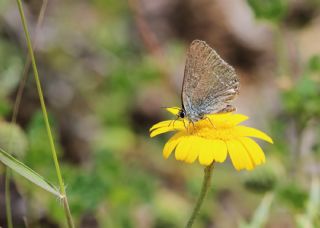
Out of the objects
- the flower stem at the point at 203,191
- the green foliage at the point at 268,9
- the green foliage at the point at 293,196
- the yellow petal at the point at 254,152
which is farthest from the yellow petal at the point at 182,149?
the green foliage at the point at 268,9

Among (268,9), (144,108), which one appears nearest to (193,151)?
(268,9)

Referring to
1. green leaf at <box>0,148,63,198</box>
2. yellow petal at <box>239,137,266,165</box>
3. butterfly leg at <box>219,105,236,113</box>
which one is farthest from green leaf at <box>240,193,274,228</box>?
green leaf at <box>0,148,63,198</box>

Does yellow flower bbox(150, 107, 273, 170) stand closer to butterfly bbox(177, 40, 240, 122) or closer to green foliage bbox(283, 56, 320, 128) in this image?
butterfly bbox(177, 40, 240, 122)

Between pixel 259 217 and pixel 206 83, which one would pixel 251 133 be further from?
pixel 259 217

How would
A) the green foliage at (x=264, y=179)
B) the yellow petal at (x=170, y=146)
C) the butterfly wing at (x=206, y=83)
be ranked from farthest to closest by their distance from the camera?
the green foliage at (x=264, y=179) → the butterfly wing at (x=206, y=83) → the yellow petal at (x=170, y=146)

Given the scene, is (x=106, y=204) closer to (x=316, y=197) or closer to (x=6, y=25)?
(x=316, y=197)

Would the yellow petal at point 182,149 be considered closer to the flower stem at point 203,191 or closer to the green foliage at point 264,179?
the flower stem at point 203,191
